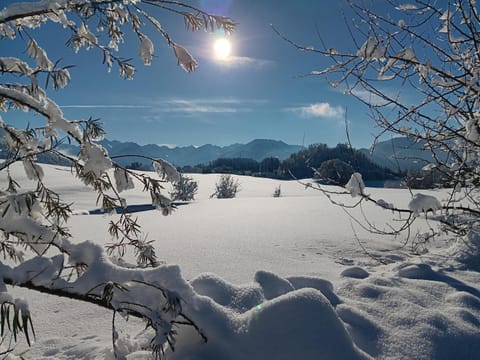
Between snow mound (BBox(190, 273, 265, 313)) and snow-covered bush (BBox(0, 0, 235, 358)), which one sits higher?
snow-covered bush (BBox(0, 0, 235, 358))

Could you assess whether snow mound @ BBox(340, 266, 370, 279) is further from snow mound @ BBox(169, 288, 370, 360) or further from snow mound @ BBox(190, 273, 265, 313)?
snow mound @ BBox(169, 288, 370, 360)

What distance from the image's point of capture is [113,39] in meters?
1.75

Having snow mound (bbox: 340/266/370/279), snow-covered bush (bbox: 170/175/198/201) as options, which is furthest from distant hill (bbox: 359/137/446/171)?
snow-covered bush (bbox: 170/175/198/201)

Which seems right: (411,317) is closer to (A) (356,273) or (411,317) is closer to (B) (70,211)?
(A) (356,273)

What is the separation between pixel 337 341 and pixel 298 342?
19 centimetres

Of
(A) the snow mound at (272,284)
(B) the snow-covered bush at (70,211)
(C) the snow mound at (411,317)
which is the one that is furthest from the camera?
(A) the snow mound at (272,284)

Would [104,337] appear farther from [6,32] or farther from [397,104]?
[397,104]

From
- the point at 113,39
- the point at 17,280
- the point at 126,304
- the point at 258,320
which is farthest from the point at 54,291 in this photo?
the point at 113,39

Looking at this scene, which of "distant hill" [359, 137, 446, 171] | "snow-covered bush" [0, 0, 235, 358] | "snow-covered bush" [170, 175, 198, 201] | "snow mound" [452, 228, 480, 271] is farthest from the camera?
"snow-covered bush" [170, 175, 198, 201]

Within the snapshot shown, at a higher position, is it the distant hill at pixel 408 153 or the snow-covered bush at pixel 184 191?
the distant hill at pixel 408 153

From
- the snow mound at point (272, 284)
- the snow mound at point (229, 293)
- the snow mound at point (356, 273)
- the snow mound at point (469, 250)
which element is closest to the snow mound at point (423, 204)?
the snow mound at point (272, 284)

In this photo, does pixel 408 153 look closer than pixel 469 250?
Yes

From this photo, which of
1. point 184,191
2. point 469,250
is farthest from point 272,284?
point 184,191

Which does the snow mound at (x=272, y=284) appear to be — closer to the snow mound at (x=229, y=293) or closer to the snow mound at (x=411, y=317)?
the snow mound at (x=229, y=293)
